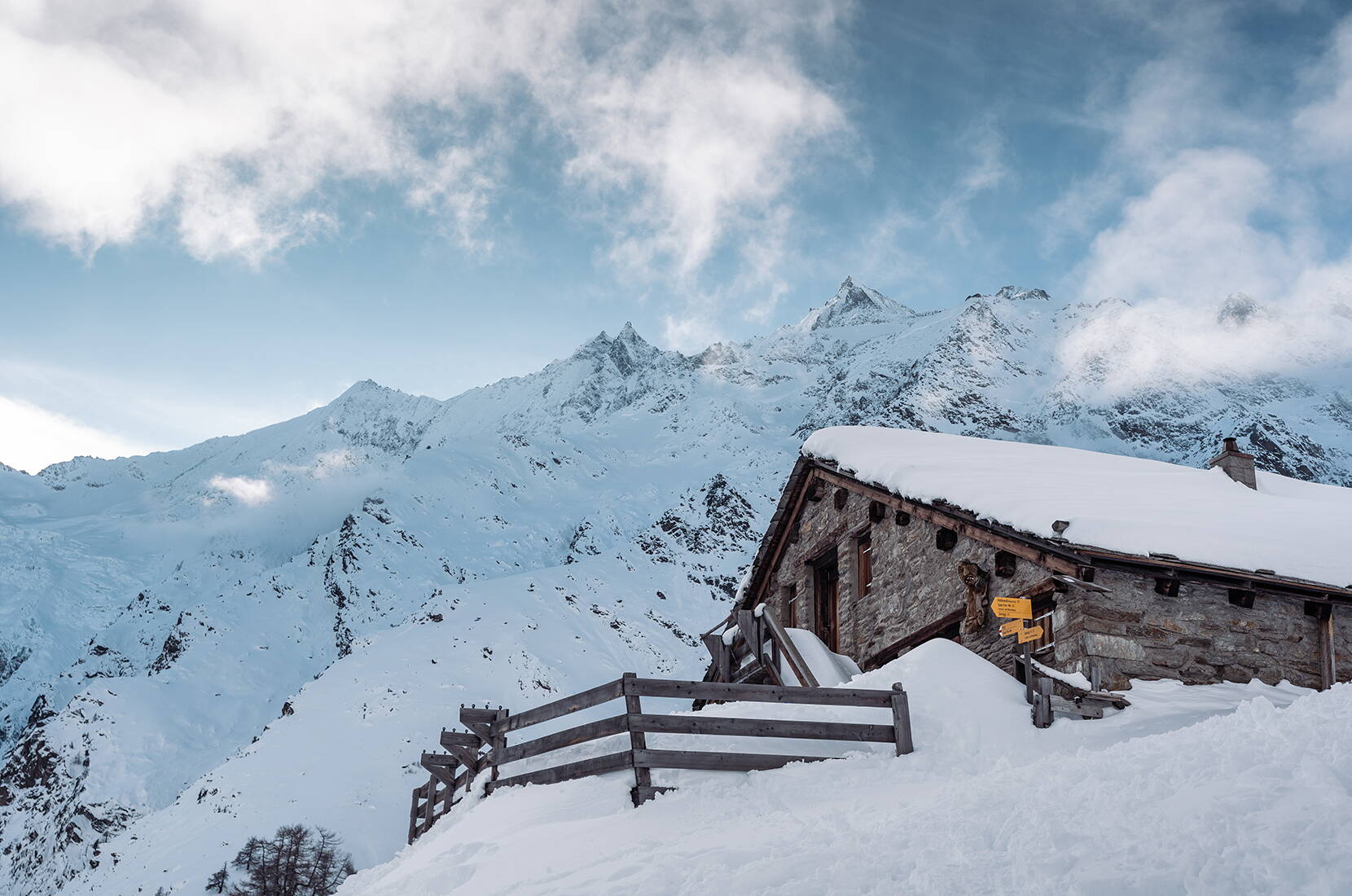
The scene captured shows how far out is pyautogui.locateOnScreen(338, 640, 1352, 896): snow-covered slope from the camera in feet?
16.3

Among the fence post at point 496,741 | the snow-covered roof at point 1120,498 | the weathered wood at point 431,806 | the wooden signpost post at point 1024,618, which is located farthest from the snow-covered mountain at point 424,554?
the wooden signpost post at point 1024,618

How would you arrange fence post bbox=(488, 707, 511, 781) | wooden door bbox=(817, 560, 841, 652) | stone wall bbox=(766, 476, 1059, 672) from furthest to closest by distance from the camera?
wooden door bbox=(817, 560, 841, 652) < stone wall bbox=(766, 476, 1059, 672) < fence post bbox=(488, 707, 511, 781)

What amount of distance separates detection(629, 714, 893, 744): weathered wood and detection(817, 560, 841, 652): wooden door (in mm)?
7920

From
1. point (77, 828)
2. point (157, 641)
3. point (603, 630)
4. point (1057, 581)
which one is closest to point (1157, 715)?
point (1057, 581)

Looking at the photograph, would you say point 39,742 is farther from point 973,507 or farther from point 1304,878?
point 1304,878

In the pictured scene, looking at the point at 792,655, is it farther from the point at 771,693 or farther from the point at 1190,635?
the point at 1190,635

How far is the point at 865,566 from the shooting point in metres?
15.9

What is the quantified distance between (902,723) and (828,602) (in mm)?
8683

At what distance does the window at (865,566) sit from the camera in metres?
15.5

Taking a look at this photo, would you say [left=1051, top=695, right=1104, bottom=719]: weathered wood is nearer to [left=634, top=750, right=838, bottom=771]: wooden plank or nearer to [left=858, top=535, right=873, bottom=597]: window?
[left=634, top=750, right=838, bottom=771]: wooden plank

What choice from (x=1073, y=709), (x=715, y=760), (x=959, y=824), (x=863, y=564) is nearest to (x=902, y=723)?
(x=715, y=760)

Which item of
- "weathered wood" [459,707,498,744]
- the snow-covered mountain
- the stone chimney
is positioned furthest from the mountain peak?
"weathered wood" [459,707,498,744]

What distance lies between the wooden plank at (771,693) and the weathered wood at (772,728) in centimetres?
19

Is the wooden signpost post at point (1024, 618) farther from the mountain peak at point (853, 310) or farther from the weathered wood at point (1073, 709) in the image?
the mountain peak at point (853, 310)
